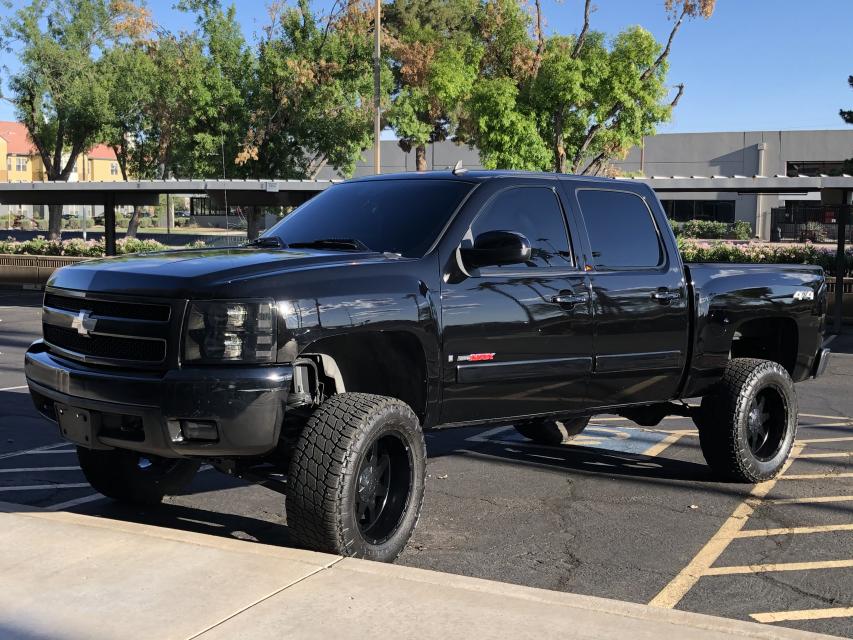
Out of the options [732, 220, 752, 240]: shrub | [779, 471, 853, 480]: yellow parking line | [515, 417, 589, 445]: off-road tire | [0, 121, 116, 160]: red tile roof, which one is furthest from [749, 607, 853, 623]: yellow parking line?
[0, 121, 116, 160]: red tile roof

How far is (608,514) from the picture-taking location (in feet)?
21.4

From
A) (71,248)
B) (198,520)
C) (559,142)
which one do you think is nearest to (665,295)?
(198,520)

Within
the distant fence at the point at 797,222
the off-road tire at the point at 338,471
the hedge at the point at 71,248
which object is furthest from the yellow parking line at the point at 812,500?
the distant fence at the point at 797,222

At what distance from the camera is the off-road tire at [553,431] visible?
8.53m

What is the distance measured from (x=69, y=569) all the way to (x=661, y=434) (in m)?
6.06

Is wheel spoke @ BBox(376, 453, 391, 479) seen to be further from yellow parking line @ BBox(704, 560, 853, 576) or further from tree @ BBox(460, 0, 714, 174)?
tree @ BBox(460, 0, 714, 174)

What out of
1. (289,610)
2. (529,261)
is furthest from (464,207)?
(289,610)

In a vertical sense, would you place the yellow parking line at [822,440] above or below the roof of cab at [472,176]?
below

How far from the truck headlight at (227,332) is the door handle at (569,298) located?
6.68 feet

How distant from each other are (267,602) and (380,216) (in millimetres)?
2564

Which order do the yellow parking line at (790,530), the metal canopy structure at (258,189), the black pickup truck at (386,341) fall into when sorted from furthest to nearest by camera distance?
the metal canopy structure at (258,189) → the yellow parking line at (790,530) → the black pickup truck at (386,341)

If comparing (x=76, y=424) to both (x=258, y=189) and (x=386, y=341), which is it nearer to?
(x=386, y=341)

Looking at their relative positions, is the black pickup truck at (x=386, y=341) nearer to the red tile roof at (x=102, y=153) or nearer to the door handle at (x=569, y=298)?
the door handle at (x=569, y=298)

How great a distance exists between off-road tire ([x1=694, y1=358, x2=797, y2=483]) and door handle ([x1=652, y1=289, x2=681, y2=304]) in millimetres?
880
